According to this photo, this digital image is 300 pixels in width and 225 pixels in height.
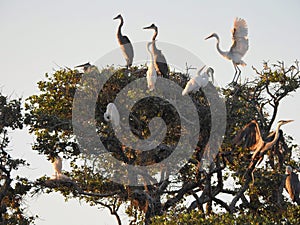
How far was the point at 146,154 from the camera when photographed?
19.0 metres

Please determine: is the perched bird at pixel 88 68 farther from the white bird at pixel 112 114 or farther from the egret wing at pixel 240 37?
the egret wing at pixel 240 37

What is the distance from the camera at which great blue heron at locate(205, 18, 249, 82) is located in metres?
20.1

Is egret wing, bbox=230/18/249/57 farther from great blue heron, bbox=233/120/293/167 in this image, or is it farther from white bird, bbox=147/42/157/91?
great blue heron, bbox=233/120/293/167

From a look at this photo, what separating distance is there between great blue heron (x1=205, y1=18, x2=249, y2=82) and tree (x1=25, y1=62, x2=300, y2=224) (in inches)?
64.0

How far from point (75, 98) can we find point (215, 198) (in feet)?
13.7

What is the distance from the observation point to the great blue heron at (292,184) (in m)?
17.6

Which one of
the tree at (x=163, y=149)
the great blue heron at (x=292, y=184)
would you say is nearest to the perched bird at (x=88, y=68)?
the tree at (x=163, y=149)

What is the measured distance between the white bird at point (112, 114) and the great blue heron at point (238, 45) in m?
3.27

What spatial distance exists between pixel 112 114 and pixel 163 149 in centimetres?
157

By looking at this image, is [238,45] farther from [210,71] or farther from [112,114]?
[112,114]

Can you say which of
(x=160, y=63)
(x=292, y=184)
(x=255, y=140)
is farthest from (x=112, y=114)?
(x=292, y=184)

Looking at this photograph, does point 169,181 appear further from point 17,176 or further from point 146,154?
point 17,176

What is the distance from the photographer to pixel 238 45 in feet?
67.3

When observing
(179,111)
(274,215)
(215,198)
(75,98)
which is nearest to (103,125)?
(75,98)
